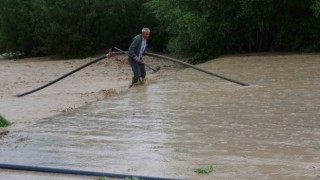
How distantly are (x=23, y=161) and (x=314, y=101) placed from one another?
260 inches

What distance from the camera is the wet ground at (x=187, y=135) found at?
21.7 ft

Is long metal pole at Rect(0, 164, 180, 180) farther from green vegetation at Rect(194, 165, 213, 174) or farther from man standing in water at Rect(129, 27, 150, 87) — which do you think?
man standing in water at Rect(129, 27, 150, 87)

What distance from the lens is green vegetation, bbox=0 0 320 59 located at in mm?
24953

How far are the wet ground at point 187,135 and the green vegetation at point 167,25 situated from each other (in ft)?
36.5

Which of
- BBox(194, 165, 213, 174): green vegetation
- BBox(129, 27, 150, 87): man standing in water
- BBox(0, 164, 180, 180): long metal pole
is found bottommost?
BBox(0, 164, 180, 180): long metal pole

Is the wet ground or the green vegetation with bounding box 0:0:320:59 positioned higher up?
the green vegetation with bounding box 0:0:320:59

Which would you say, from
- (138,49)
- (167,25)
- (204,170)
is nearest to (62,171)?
(204,170)

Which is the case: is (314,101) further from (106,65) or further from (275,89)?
(106,65)

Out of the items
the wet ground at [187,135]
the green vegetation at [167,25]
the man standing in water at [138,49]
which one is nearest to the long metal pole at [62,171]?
the wet ground at [187,135]

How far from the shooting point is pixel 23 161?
7.21 metres

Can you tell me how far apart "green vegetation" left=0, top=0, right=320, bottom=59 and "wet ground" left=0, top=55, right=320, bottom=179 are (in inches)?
438

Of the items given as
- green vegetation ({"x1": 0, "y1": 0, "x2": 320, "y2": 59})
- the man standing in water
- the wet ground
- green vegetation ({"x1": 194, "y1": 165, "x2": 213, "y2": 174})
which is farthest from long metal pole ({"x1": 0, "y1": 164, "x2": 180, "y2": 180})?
green vegetation ({"x1": 0, "y1": 0, "x2": 320, "y2": 59})

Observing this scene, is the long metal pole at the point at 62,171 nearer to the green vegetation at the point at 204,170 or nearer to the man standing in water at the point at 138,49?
the green vegetation at the point at 204,170

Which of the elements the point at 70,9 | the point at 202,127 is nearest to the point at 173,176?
the point at 202,127
